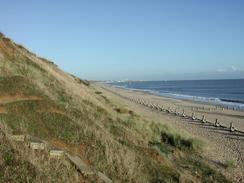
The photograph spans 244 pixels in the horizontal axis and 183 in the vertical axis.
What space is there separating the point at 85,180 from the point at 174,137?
14.2m

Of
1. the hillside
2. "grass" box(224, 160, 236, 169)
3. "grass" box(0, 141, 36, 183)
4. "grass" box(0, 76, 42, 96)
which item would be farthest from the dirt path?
"grass" box(224, 160, 236, 169)

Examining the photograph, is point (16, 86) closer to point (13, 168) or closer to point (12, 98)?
point (12, 98)

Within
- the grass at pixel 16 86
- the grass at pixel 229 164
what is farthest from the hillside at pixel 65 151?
the grass at pixel 229 164

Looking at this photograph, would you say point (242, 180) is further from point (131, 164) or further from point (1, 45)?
point (1, 45)

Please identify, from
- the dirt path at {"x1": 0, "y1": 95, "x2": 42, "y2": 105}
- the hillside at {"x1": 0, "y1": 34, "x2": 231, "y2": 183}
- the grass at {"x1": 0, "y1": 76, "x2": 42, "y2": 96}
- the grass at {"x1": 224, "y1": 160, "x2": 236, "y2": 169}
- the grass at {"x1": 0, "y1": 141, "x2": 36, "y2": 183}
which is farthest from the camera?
the grass at {"x1": 224, "y1": 160, "x2": 236, "y2": 169}

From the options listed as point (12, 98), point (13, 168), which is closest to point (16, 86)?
point (12, 98)

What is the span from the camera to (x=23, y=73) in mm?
21625

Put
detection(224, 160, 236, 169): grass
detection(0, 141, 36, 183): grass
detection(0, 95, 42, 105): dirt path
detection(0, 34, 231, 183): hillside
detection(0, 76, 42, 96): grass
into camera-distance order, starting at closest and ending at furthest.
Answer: detection(0, 141, 36, 183): grass
detection(0, 34, 231, 183): hillside
detection(0, 95, 42, 105): dirt path
detection(0, 76, 42, 96): grass
detection(224, 160, 236, 169): grass

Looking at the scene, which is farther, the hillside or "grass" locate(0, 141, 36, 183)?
the hillside

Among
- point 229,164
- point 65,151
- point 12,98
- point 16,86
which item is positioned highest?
point 16,86

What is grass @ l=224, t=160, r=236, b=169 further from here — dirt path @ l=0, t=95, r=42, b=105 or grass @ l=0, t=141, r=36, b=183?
grass @ l=0, t=141, r=36, b=183

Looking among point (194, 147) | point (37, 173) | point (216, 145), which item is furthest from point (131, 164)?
point (216, 145)

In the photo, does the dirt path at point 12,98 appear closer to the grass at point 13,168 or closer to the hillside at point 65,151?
the hillside at point 65,151

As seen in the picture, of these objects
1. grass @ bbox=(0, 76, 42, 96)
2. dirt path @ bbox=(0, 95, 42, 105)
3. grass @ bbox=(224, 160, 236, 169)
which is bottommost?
grass @ bbox=(224, 160, 236, 169)
